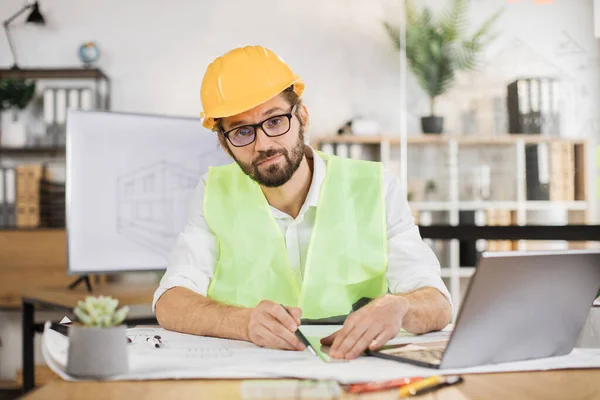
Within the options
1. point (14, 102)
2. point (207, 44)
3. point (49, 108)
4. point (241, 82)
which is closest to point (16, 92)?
point (14, 102)

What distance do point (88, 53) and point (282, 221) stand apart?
348 centimetres

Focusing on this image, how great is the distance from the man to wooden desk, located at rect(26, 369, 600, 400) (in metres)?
0.55

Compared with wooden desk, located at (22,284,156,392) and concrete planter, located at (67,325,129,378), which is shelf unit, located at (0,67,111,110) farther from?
concrete planter, located at (67,325,129,378)

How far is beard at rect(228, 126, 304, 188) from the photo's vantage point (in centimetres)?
160

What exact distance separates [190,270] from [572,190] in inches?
153

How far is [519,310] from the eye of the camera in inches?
36.5

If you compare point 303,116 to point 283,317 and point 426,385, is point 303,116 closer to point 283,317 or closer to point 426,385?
point 283,317

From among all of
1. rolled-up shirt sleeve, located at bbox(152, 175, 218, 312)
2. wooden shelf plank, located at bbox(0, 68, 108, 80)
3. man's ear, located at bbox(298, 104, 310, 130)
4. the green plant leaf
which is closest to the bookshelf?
wooden shelf plank, located at bbox(0, 68, 108, 80)

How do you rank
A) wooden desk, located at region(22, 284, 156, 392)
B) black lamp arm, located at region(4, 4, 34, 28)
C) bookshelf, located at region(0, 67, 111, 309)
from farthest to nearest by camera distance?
black lamp arm, located at region(4, 4, 34, 28), bookshelf, located at region(0, 67, 111, 309), wooden desk, located at region(22, 284, 156, 392)

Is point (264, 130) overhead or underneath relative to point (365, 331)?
overhead

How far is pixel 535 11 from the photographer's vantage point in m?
4.86

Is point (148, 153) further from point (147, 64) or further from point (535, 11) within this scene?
point (535, 11)

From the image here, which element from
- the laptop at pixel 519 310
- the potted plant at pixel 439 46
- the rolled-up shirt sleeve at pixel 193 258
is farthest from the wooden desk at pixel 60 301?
the potted plant at pixel 439 46

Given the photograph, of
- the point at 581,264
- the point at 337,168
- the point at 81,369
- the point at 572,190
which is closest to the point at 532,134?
the point at 572,190
